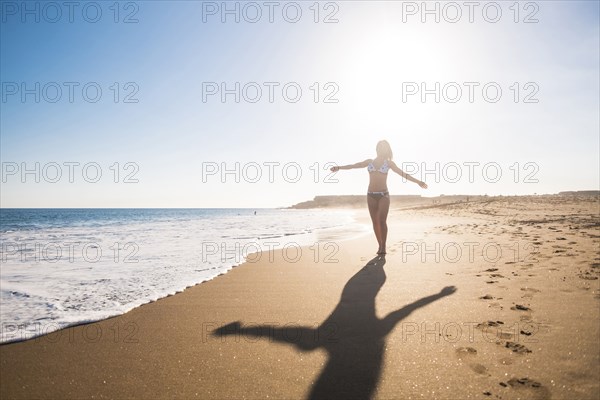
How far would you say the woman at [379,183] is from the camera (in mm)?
6855

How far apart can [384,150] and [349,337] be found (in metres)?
5.04

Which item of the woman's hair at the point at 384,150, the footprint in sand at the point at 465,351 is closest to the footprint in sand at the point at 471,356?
the footprint in sand at the point at 465,351

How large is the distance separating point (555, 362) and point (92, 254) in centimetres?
975

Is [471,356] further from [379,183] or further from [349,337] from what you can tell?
[379,183]

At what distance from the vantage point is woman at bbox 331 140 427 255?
6.86 metres

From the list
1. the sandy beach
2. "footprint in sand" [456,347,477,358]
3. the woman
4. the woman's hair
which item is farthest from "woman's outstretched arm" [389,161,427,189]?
"footprint in sand" [456,347,477,358]

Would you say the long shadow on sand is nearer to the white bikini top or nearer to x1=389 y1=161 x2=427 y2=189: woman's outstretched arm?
x1=389 y1=161 x2=427 y2=189: woman's outstretched arm

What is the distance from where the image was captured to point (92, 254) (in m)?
8.61

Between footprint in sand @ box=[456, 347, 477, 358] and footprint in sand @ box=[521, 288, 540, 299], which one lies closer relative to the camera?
footprint in sand @ box=[456, 347, 477, 358]

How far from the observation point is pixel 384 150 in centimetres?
706

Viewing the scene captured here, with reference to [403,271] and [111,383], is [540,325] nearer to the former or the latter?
[403,271]

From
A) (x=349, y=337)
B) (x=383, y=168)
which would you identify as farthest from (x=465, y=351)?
(x=383, y=168)

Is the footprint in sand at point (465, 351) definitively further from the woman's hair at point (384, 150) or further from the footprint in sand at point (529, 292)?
the woman's hair at point (384, 150)

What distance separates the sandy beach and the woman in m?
2.14
